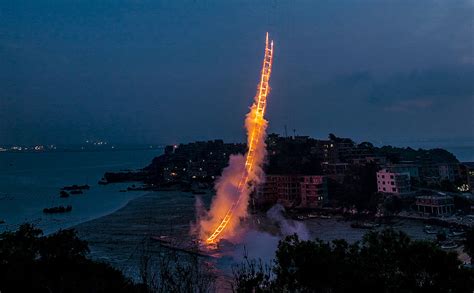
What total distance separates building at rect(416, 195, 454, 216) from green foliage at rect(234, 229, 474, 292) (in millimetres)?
20560

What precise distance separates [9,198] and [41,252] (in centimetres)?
3574

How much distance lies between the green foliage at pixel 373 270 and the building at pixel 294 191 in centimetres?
2515

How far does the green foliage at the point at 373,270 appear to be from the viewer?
678 cm

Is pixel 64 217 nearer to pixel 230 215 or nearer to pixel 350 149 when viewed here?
pixel 230 215

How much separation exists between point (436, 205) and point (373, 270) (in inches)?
841

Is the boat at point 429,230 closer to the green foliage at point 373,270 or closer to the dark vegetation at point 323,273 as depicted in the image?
the dark vegetation at point 323,273

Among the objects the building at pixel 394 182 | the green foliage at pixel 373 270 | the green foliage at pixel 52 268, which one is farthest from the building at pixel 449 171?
the green foliage at pixel 52 268

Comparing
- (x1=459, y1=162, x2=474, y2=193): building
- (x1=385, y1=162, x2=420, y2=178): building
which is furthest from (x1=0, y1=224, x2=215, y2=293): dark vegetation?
(x1=459, y1=162, x2=474, y2=193): building

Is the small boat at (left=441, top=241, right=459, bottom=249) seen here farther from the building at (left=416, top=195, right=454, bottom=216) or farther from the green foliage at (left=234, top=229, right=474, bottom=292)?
the green foliage at (left=234, top=229, right=474, bottom=292)

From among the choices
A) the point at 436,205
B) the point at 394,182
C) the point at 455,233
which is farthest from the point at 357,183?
the point at 455,233

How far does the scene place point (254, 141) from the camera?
22078mm

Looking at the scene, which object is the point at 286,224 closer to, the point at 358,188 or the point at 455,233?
the point at 455,233

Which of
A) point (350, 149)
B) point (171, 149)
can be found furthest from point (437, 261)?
point (171, 149)

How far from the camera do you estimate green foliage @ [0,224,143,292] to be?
8547 millimetres
